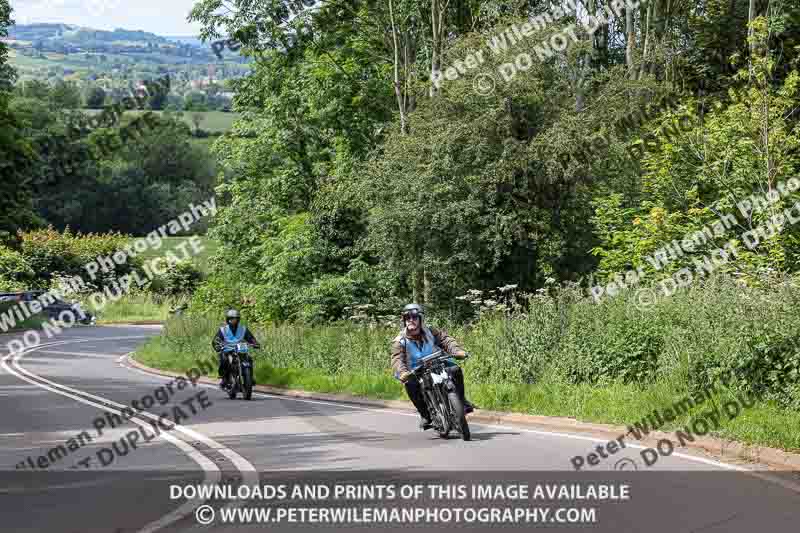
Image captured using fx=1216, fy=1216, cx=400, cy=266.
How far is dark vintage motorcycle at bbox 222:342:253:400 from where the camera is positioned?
24703mm

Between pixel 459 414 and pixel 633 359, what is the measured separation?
422 cm

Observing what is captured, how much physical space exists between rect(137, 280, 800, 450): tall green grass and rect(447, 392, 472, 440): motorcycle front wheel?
214cm

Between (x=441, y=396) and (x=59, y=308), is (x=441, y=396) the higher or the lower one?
the lower one

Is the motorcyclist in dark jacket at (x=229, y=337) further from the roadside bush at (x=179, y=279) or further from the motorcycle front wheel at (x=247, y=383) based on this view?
the roadside bush at (x=179, y=279)

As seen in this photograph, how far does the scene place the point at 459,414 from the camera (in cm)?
1523

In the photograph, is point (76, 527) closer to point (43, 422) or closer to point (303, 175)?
point (43, 422)

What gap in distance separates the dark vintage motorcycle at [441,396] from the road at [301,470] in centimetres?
25

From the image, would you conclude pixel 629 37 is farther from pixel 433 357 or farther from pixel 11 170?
pixel 433 357

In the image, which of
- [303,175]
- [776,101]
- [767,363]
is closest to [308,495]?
[767,363]

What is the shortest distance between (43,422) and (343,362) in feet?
27.2

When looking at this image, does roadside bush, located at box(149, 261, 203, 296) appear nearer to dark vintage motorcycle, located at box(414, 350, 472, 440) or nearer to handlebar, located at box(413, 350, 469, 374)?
dark vintage motorcycle, located at box(414, 350, 472, 440)

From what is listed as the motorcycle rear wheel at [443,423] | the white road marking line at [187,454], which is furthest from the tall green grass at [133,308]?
the motorcycle rear wheel at [443,423]

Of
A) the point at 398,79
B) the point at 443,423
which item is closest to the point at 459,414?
the point at 443,423

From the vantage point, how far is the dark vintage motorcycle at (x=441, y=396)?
15250mm
